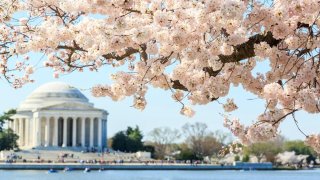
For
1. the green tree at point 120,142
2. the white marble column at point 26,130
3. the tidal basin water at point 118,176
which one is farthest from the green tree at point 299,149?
the tidal basin water at point 118,176

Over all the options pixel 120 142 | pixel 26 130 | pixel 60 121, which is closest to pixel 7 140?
pixel 60 121

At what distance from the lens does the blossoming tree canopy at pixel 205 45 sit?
8695 millimetres

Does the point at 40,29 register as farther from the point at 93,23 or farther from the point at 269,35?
the point at 269,35

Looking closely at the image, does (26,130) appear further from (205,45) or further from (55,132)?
(205,45)

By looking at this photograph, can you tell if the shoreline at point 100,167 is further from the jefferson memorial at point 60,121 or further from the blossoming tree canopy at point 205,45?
the blossoming tree canopy at point 205,45

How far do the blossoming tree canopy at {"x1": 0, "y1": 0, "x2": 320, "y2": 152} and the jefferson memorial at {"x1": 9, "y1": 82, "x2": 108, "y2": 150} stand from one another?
11520 centimetres

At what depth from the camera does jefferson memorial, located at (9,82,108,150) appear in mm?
125688

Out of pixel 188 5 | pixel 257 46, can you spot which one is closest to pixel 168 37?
pixel 188 5

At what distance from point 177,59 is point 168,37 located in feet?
3.69

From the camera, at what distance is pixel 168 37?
8914 millimetres

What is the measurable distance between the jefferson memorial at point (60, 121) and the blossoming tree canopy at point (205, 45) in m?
115

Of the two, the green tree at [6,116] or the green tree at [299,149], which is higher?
the green tree at [6,116]

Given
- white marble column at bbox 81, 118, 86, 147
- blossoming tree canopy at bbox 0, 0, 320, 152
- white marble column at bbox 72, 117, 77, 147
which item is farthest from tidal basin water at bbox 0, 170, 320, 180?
blossoming tree canopy at bbox 0, 0, 320, 152

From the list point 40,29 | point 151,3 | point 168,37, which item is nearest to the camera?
point 168,37
